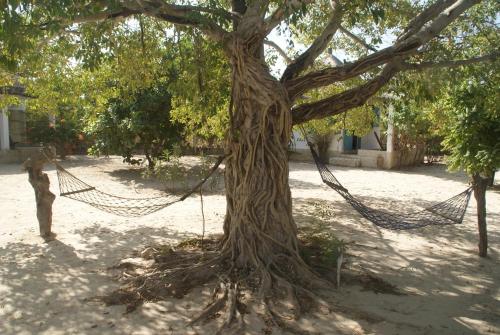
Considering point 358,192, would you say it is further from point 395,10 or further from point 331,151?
point 331,151

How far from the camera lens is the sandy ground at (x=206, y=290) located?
3594 millimetres

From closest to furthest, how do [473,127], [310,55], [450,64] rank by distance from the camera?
[450,64] → [310,55] → [473,127]

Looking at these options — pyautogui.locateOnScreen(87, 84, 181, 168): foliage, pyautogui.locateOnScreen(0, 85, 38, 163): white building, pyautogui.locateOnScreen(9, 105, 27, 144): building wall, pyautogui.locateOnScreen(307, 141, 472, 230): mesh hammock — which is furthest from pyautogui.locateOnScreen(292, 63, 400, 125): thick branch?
pyautogui.locateOnScreen(9, 105, 27, 144): building wall

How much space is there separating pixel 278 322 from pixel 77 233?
4108 millimetres

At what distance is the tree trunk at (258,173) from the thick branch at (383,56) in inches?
13.5

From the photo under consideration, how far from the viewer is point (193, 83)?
5762 millimetres

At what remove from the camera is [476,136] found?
5.61m

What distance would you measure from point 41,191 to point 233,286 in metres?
3.46

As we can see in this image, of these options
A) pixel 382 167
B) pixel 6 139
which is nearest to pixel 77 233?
pixel 6 139

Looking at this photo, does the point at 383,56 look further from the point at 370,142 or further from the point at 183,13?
the point at 370,142

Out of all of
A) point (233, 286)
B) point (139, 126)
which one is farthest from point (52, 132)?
point (233, 286)

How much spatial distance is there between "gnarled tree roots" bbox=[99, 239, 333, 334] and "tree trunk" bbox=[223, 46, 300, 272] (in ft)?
0.35

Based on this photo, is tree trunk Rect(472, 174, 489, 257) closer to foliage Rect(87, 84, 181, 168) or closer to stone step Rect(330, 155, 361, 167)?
foliage Rect(87, 84, 181, 168)

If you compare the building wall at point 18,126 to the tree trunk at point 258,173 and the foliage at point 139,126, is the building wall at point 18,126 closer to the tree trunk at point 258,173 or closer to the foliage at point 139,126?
the foliage at point 139,126
